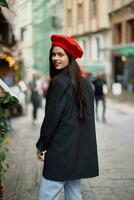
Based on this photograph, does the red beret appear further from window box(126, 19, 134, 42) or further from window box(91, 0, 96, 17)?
window box(91, 0, 96, 17)

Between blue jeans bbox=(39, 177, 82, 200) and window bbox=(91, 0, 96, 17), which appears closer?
blue jeans bbox=(39, 177, 82, 200)

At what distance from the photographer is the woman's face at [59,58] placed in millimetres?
4328

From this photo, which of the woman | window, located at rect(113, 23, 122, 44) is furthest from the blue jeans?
window, located at rect(113, 23, 122, 44)

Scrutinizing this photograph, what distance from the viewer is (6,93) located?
5.20 meters

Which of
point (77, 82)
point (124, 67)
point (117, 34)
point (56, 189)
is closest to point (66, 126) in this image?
point (77, 82)

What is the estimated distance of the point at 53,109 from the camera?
4.21 metres

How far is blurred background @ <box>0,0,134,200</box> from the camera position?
7633mm

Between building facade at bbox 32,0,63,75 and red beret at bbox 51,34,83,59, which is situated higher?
red beret at bbox 51,34,83,59

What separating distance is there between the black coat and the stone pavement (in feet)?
7.83

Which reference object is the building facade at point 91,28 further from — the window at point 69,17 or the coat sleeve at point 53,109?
the coat sleeve at point 53,109

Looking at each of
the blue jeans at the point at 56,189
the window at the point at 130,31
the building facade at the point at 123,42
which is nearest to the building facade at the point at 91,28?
the building facade at the point at 123,42

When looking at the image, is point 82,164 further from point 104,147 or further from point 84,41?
point 84,41

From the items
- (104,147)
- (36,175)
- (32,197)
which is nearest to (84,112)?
(32,197)

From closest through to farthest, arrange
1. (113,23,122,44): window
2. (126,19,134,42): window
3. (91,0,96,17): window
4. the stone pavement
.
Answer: the stone pavement < (126,19,134,42): window < (113,23,122,44): window < (91,0,96,17): window
